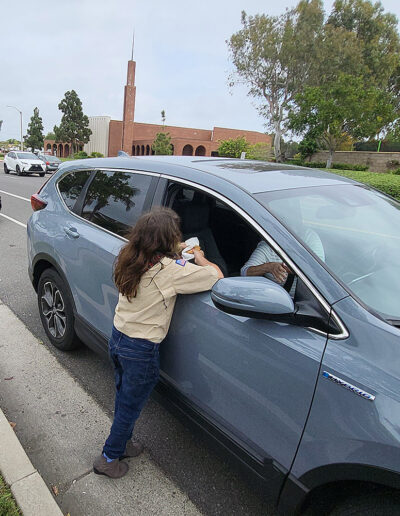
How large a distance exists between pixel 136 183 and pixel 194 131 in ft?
180

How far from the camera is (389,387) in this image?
1.15 meters

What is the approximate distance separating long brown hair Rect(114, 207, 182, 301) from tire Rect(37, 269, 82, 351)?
52.0 inches

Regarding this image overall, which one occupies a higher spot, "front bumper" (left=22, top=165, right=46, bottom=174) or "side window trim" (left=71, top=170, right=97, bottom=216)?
"side window trim" (left=71, top=170, right=97, bottom=216)

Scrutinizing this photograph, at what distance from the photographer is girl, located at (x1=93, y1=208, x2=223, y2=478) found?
164 cm

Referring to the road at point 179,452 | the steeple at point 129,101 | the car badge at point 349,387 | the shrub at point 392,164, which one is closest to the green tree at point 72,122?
the steeple at point 129,101

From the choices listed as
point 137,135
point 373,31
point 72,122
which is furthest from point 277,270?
point 72,122

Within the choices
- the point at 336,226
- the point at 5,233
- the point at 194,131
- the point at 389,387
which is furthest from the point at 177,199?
the point at 194,131

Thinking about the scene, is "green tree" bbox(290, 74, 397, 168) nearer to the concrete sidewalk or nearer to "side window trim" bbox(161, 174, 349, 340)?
"side window trim" bbox(161, 174, 349, 340)

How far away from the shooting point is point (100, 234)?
2.44 metres

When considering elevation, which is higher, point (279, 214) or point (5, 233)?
point (279, 214)

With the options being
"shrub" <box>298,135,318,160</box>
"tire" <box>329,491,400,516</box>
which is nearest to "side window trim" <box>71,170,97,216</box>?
"tire" <box>329,491,400,516</box>

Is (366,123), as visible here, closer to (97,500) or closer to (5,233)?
(5,233)

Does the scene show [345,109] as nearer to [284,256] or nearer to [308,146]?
[308,146]

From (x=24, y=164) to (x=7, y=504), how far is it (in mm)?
24318
